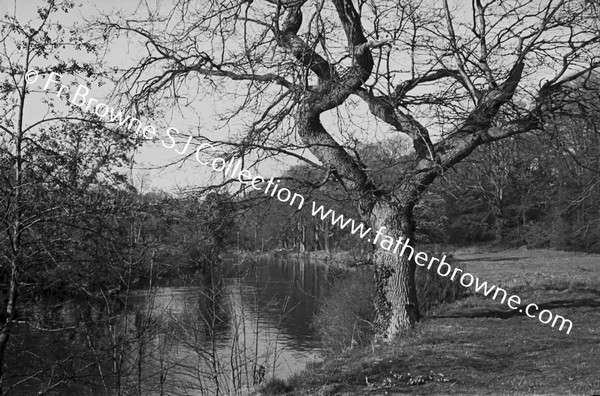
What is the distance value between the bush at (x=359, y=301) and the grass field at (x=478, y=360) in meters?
2.27

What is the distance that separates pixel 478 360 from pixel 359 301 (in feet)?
23.7

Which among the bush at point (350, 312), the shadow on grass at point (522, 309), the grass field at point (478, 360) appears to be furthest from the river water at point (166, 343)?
the shadow on grass at point (522, 309)

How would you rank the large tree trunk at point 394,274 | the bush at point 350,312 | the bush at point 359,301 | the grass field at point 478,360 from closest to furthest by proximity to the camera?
the grass field at point 478,360, the large tree trunk at point 394,274, the bush at point 350,312, the bush at point 359,301

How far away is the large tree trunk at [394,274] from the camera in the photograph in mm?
11609

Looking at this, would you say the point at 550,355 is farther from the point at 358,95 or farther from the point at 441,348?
the point at 358,95

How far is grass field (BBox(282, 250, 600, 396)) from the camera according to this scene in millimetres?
7793

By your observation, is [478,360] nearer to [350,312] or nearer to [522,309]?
[522,309]

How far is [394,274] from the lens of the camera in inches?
464

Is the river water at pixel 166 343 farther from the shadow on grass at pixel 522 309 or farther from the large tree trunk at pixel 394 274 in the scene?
the shadow on grass at pixel 522 309

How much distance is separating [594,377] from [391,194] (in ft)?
16.3

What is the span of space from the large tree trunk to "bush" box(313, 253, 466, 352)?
299 cm

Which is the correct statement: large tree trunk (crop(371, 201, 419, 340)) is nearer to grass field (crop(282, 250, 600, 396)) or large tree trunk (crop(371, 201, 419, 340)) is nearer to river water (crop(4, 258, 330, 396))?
grass field (crop(282, 250, 600, 396))

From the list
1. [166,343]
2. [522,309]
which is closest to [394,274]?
[522,309]

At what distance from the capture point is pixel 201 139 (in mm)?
10062
